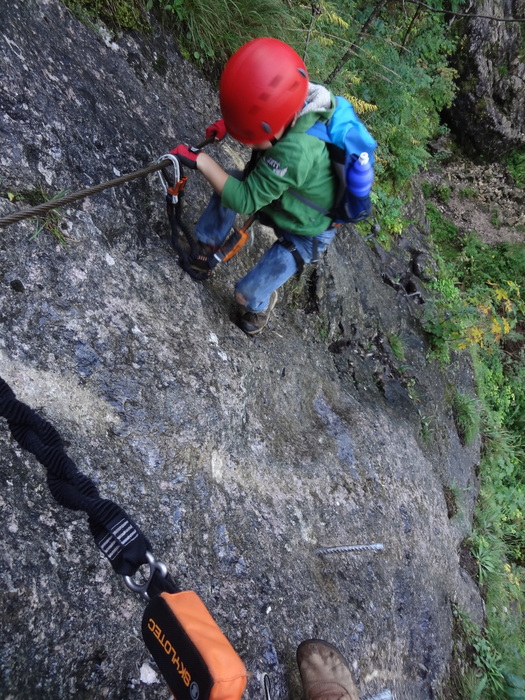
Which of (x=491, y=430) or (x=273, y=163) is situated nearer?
(x=273, y=163)

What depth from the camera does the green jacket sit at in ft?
8.67

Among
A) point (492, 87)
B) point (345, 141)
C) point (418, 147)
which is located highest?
point (492, 87)

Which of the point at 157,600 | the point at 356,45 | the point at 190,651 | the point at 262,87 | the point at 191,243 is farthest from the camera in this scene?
the point at 356,45

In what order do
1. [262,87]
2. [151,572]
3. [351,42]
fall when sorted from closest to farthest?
[151,572] < [262,87] < [351,42]

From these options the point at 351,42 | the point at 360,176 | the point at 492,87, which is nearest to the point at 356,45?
the point at 351,42

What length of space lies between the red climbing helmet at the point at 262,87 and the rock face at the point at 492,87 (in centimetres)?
1187

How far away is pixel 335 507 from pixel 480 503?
408 cm

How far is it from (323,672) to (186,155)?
3051mm

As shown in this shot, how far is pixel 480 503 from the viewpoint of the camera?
6.79 metres

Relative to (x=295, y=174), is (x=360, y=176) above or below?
above

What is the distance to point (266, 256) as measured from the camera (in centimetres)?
352

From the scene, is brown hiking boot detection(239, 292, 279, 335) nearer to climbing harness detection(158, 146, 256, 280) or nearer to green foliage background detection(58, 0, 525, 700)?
climbing harness detection(158, 146, 256, 280)

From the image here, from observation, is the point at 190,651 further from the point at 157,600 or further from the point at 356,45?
the point at 356,45

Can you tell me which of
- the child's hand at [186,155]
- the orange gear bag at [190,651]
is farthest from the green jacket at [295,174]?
the orange gear bag at [190,651]
